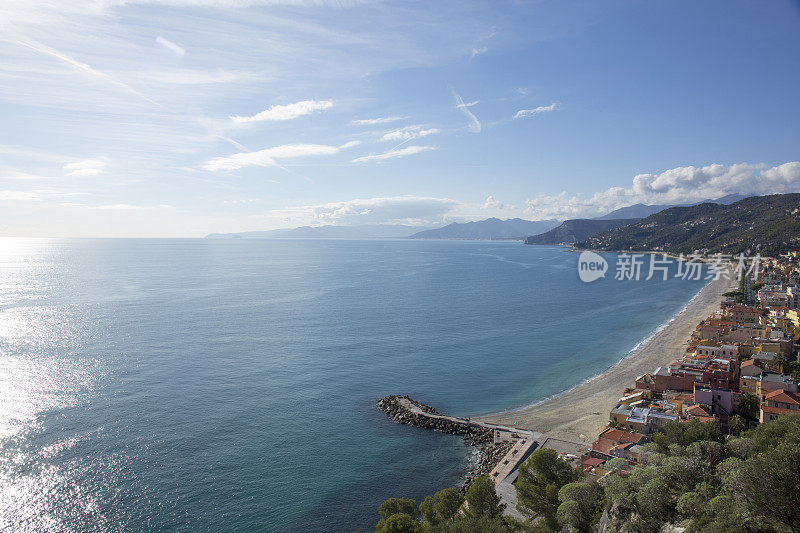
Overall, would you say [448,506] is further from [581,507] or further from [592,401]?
[592,401]

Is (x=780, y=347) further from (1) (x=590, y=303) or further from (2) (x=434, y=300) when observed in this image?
(2) (x=434, y=300)

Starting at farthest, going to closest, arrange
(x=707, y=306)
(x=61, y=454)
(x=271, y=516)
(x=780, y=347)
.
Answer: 1. (x=707, y=306)
2. (x=780, y=347)
3. (x=61, y=454)
4. (x=271, y=516)

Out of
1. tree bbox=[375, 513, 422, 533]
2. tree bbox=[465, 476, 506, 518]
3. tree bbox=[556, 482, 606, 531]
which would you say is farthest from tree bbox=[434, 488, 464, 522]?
tree bbox=[556, 482, 606, 531]

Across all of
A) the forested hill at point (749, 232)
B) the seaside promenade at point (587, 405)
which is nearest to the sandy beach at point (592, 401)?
the seaside promenade at point (587, 405)

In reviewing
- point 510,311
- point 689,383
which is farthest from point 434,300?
point 689,383

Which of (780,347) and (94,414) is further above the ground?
(780,347)

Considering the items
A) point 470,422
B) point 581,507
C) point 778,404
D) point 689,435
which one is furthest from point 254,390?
point 778,404
